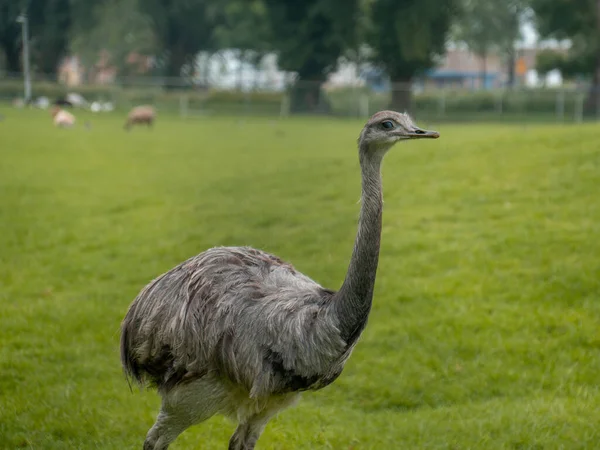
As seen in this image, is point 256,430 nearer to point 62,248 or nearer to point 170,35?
point 62,248

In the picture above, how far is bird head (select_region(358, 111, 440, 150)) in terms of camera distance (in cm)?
423

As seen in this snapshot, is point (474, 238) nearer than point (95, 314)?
No

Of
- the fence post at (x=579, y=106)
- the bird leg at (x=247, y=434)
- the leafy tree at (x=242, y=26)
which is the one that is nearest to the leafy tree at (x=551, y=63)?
the fence post at (x=579, y=106)

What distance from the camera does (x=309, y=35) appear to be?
46.5 meters

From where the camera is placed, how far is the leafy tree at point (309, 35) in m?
45.5

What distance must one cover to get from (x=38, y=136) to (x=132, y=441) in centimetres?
2216

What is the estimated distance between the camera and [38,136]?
26.7m

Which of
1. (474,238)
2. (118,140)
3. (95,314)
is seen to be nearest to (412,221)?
(474,238)

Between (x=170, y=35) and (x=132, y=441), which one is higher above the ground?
(x=170, y=35)

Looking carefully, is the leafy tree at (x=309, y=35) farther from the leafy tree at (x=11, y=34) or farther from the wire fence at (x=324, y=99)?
the leafy tree at (x=11, y=34)

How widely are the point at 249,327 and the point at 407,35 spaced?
38960 millimetres

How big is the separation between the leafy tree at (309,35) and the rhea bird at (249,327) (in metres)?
41.3

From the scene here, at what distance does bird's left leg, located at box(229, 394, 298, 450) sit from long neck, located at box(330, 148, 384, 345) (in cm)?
71

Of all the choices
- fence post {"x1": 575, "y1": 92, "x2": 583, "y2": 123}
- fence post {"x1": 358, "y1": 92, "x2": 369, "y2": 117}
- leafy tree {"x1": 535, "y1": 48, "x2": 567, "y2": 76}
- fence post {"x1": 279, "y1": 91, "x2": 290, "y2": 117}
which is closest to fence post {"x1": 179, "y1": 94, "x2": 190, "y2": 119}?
fence post {"x1": 279, "y1": 91, "x2": 290, "y2": 117}
